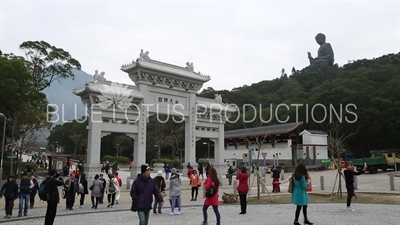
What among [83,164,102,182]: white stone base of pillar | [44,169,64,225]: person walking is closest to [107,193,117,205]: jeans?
[44,169,64,225]: person walking

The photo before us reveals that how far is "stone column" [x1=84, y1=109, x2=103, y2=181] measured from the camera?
22891 millimetres

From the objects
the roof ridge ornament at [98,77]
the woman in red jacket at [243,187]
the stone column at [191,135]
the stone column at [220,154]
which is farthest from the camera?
the stone column at [220,154]

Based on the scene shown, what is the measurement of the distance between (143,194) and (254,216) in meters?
4.84

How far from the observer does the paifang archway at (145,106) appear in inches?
939

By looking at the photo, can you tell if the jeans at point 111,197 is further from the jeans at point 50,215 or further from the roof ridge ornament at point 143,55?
the roof ridge ornament at point 143,55

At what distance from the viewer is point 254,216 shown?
10.1 metres

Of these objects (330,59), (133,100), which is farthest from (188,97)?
(330,59)

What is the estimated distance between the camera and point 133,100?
25.8 m

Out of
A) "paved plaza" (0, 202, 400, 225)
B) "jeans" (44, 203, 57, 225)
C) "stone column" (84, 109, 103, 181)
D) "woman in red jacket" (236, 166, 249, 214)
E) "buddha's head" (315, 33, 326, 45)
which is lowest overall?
"paved plaza" (0, 202, 400, 225)

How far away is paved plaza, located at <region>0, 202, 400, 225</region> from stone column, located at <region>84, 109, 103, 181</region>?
405 inches

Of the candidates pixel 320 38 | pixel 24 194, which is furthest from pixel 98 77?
pixel 320 38

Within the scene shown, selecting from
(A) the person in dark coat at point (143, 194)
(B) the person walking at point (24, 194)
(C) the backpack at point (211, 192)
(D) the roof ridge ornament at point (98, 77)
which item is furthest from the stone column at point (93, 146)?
(A) the person in dark coat at point (143, 194)

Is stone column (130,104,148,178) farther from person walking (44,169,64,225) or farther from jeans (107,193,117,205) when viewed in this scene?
person walking (44,169,64,225)

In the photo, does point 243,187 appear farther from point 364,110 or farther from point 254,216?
point 364,110
